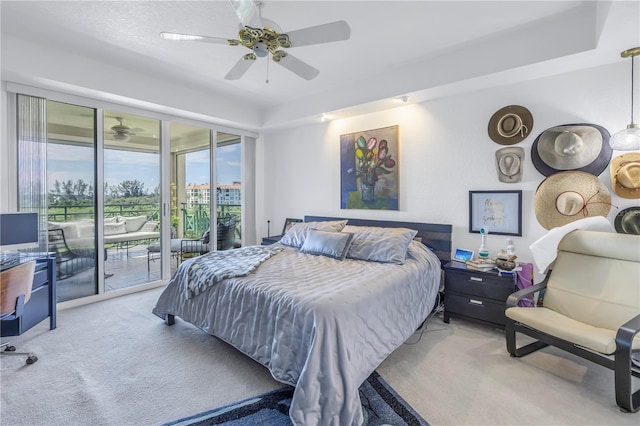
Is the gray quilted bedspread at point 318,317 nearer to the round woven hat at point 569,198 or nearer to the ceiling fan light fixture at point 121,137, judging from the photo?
the round woven hat at point 569,198

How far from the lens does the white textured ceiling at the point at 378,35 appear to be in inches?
92.9

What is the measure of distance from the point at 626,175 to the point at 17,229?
17.7 feet

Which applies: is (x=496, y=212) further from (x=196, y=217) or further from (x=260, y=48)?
(x=196, y=217)

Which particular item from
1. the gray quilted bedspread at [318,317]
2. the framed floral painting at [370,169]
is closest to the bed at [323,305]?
the gray quilted bedspread at [318,317]

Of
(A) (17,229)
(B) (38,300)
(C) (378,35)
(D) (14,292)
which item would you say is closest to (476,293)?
(C) (378,35)

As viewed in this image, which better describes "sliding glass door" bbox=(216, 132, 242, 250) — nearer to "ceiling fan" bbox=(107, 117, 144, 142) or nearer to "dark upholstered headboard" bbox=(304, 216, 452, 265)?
"ceiling fan" bbox=(107, 117, 144, 142)

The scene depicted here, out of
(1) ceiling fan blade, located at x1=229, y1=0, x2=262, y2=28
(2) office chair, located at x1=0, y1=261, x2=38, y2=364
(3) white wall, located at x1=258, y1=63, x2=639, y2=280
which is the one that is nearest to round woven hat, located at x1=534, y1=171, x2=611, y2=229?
(3) white wall, located at x1=258, y1=63, x2=639, y2=280

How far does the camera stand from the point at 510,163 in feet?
10.4

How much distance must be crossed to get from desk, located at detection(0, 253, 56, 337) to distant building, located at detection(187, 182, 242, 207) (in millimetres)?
1969

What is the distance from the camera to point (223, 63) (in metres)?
3.38

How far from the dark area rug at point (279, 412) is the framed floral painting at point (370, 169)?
2.48 m

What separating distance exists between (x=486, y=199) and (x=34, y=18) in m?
4.59

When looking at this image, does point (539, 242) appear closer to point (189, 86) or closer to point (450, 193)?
point (450, 193)

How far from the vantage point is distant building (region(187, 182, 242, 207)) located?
478 centimetres
